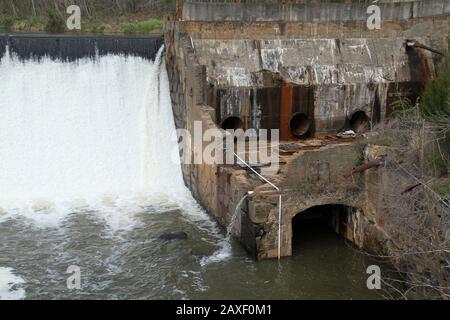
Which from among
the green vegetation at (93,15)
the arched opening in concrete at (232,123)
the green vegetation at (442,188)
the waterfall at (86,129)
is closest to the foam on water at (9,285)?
the waterfall at (86,129)

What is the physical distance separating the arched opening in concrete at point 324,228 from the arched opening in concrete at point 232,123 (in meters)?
3.29

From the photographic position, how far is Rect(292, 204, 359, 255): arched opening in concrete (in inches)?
497

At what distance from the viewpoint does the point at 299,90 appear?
52.6 feet

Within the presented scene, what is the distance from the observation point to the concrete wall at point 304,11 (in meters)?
16.1

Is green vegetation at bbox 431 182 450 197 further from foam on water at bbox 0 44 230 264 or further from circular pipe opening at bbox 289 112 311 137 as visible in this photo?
foam on water at bbox 0 44 230 264

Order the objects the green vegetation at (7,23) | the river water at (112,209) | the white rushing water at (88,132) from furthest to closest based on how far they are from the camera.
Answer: the green vegetation at (7,23)
the white rushing water at (88,132)
the river water at (112,209)

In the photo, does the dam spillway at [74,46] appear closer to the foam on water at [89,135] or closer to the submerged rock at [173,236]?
the foam on water at [89,135]

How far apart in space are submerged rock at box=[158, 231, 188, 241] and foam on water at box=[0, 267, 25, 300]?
3.34 meters

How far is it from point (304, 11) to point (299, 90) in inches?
A: 119

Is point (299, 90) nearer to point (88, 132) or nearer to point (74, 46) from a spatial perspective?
point (88, 132)

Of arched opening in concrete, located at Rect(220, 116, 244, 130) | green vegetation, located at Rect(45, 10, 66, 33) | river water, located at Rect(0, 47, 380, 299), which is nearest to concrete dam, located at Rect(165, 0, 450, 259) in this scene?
arched opening in concrete, located at Rect(220, 116, 244, 130)

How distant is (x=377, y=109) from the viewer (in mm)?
17266

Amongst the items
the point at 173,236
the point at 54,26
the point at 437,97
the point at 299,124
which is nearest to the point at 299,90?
the point at 299,124
